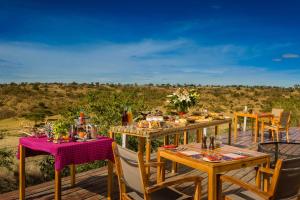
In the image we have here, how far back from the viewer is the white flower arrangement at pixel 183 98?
644cm

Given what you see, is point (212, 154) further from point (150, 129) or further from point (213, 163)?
point (150, 129)

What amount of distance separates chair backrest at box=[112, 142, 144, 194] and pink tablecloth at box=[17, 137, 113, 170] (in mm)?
747

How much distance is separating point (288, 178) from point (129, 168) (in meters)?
1.38

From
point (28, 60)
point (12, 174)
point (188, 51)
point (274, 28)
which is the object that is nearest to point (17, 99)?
point (28, 60)

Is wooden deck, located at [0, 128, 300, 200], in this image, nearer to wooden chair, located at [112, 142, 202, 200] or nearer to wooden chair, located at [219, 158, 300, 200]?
wooden chair, located at [112, 142, 202, 200]

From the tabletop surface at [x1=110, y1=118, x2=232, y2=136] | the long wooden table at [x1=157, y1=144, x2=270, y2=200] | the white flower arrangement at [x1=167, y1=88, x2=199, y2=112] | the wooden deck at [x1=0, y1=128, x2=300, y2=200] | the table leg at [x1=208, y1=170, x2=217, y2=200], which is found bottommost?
the wooden deck at [x1=0, y1=128, x2=300, y2=200]

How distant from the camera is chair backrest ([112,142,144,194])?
299cm

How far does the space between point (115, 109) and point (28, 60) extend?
1742 centimetres

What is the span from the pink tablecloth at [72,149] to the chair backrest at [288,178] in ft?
6.73

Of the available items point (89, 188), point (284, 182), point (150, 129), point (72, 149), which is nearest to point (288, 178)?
point (284, 182)

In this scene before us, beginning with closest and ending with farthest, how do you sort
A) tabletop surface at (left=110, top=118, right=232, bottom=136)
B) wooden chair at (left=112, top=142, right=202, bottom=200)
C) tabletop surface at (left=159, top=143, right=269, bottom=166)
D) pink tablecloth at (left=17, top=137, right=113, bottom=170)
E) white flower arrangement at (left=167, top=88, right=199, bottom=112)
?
wooden chair at (left=112, top=142, right=202, bottom=200) → tabletop surface at (left=159, top=143, right=269, bottom=166) → pink tablecloth at (left=17, top=137, right=113, bottom=170) → tabletop surface at (left=110, top=118, right=232, bottom=136) → white flower arrangement at (left=167, top=88, right=199, bottom=112)

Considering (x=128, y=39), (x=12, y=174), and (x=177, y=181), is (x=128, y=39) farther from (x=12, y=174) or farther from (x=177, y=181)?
(x=177, y=181)

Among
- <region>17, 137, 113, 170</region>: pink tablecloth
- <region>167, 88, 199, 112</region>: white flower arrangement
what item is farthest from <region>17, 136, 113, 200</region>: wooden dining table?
<region>167, 88, 199, 112</region>: white flower arrangement

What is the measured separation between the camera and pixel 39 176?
5.93m
